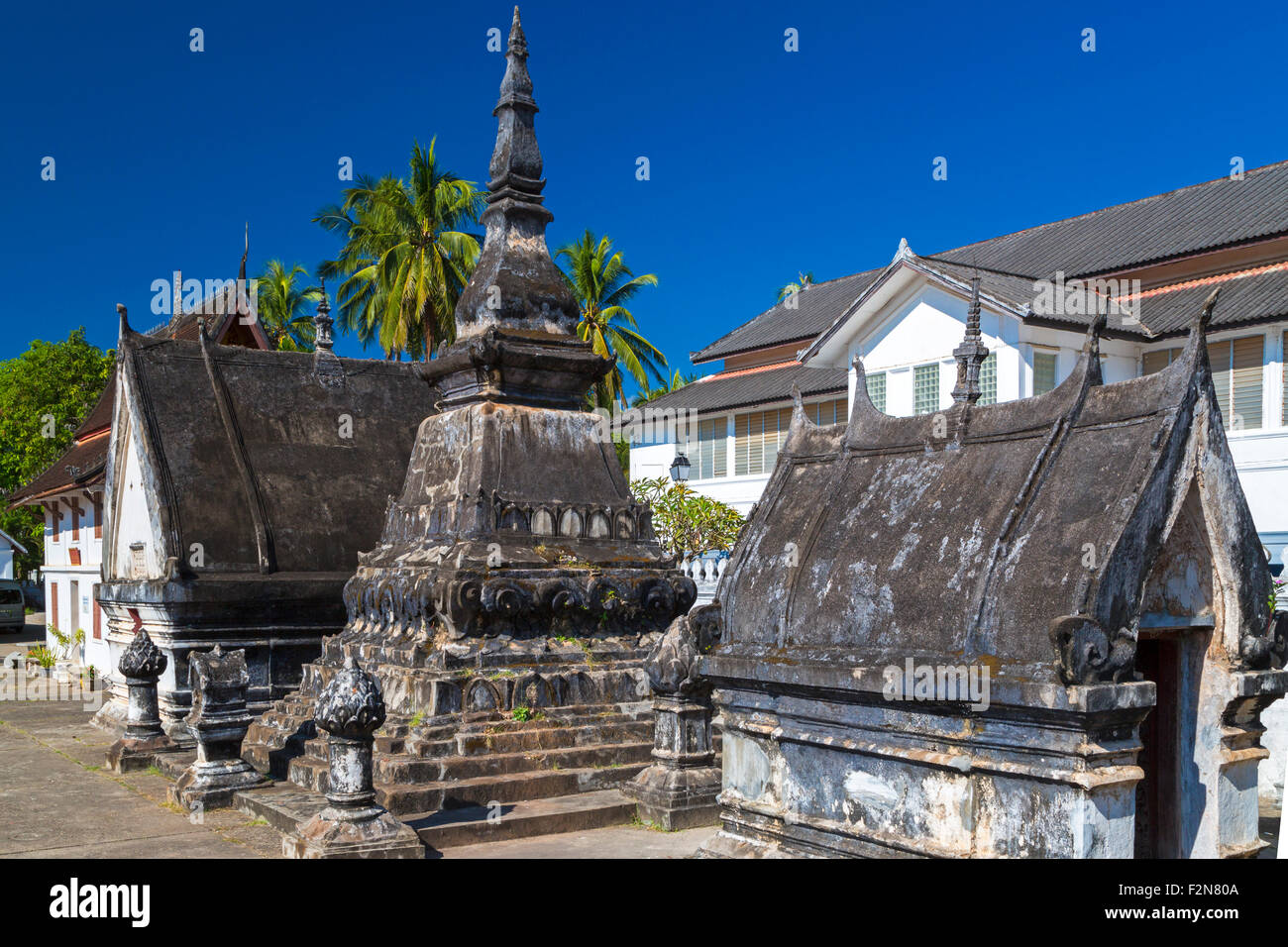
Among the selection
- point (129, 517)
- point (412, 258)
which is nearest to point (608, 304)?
point (412, 258)

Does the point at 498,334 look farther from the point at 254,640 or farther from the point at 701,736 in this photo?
the point at 254,640

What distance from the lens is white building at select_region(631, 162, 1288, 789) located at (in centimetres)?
1612

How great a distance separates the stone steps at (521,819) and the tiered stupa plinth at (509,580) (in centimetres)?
18

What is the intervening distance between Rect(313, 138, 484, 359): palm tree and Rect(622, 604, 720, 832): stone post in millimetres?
22631

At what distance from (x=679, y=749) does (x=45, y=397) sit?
33186mm

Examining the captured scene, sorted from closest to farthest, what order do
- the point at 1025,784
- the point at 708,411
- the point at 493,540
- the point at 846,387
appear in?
the point at 1025,784
the point at 493,540
the point at 846,387
the point at 708,411

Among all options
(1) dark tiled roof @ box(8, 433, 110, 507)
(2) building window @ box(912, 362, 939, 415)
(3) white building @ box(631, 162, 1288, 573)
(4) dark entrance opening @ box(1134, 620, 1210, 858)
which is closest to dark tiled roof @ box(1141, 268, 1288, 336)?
(3) white building @ box(631, 162, 1288, 573)

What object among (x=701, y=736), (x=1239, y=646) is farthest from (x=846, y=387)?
(x=1239, y=646)

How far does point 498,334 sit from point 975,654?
19.8ft

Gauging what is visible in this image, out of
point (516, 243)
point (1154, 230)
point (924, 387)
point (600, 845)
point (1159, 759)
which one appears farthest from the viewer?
point (1154, 230)

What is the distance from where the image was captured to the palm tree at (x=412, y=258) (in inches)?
1163

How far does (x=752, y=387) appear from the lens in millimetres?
25359

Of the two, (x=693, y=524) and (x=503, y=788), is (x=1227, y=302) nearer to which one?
(x=693, y=524)

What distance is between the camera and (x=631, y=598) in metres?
9.62
